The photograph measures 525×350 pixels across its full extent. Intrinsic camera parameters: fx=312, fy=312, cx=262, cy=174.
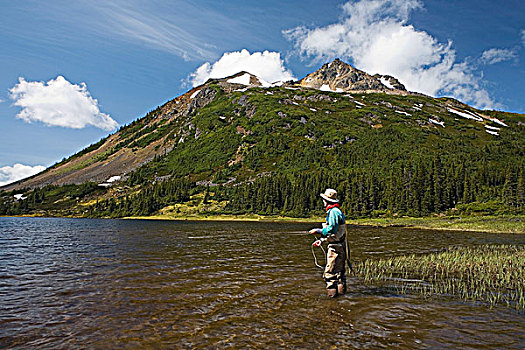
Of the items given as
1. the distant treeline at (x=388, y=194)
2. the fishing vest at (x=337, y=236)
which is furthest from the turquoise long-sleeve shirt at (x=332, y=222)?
the distant treeline at (x=388, y=194)

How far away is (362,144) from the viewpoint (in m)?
196

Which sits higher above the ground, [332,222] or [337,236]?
[332,222]

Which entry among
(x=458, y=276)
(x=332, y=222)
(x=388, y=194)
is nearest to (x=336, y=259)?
(x=332, y=222)

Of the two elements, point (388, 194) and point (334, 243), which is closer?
point (334, 243)

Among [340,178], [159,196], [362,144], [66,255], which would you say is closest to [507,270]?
[66,255]

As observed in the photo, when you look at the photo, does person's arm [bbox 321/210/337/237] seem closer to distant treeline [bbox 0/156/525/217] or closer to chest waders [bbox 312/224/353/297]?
chest waders [bbox 312/224/353/297]

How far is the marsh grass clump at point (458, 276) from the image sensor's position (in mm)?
13446

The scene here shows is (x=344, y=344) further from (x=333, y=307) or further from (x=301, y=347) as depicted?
(x=333, y=307)

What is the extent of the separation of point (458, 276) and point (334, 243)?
9.64m

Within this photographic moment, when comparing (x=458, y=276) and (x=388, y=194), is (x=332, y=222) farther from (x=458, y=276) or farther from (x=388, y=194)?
(x=388, y=194)

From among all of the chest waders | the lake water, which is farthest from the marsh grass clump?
the chest waders

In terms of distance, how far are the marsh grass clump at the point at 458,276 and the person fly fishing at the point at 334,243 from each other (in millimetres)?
3568

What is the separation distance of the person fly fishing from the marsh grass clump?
3.57 metres

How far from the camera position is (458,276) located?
1698 cm
